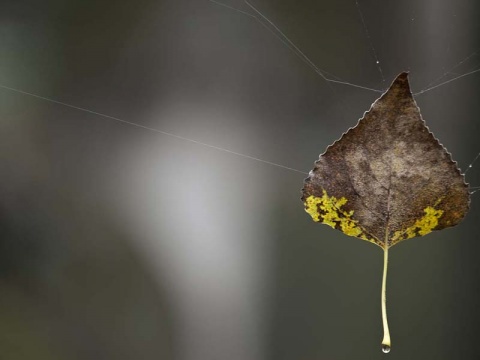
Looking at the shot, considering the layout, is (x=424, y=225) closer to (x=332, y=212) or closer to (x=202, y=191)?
(x=332, y=212)

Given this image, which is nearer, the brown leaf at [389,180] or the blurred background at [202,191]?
the brown leaf at [389,180]

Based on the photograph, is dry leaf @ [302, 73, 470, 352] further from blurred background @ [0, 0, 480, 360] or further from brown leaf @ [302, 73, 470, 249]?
blurred background @ [0, 0, 480, 360]

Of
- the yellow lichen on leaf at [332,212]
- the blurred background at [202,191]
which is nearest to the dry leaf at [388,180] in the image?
the yellow lichen on leaf at [332,212]

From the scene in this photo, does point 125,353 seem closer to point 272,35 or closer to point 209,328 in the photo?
point 209,328

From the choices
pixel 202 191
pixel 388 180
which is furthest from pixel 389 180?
pixel 202 191

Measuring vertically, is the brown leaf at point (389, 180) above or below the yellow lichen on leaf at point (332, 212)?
above

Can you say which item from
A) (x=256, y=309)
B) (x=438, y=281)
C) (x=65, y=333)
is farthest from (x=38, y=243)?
(x=438, y=281)

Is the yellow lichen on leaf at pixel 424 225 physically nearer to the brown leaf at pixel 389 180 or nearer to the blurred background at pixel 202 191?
the brown leaf at pixel 389 180

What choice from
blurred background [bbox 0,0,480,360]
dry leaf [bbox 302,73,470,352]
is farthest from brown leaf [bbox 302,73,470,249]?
blurred background [bbox 0,0,480,360]
